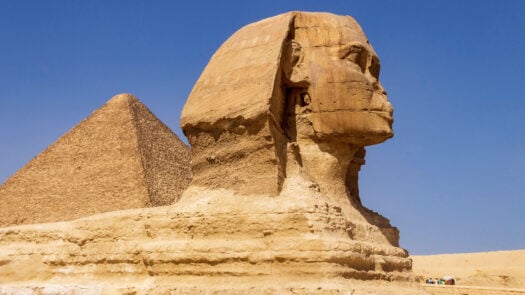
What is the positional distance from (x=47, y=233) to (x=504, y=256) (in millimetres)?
30230

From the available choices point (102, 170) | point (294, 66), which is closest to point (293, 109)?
point (294, 66)

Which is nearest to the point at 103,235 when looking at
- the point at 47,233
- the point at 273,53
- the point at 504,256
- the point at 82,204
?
the point at 47,233

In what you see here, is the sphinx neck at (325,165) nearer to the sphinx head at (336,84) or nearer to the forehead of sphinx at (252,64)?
the sphinx head at (336,84)

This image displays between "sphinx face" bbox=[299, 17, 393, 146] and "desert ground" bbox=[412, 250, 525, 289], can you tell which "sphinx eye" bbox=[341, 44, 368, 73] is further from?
"desert ground" bbox=[412, 250, 525, 289]

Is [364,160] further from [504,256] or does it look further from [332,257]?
[504,256]

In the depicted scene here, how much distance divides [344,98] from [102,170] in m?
55.7

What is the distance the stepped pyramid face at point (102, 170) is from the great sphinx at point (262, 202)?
47.6 meters

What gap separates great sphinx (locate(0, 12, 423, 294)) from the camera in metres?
7.49

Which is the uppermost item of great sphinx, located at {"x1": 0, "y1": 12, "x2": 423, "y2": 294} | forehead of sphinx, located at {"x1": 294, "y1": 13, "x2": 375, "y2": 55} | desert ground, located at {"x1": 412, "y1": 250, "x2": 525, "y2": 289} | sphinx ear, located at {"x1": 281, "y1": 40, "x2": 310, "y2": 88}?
desert ground, located at {"x1": 412, "y1": 250, "x2": 525, "y2": 289}

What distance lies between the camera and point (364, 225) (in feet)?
27.7

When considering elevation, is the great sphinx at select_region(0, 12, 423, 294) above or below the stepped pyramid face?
below

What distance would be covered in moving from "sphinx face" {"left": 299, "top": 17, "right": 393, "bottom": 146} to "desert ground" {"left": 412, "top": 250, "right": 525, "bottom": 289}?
51.0 ft

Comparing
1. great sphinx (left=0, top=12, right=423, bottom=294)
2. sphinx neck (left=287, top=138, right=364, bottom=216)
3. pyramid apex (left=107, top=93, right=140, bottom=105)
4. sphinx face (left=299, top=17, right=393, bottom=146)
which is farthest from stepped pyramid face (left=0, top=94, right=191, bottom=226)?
sphinx face (left=299, top=17, right=393, bottom=146)

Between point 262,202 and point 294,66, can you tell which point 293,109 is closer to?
point 294,66
